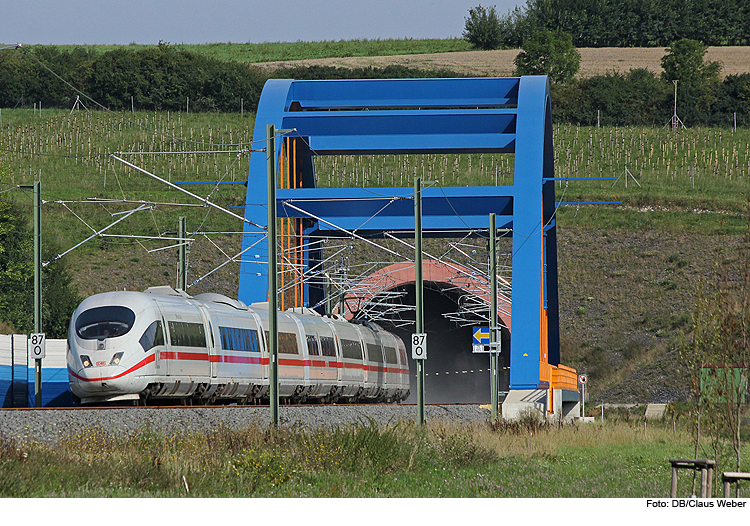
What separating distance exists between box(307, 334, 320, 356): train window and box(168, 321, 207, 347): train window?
638cm

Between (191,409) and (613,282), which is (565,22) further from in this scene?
(191,409)

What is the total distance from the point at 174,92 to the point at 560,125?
38995mm

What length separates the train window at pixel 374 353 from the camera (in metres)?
38.5

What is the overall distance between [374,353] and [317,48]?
353 ft

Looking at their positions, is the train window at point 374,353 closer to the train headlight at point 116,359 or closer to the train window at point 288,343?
the train window at point 288,343

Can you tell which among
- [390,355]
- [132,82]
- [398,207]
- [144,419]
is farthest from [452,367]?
[132,82]

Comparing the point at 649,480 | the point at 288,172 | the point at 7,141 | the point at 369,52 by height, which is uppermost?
the point at 369,52

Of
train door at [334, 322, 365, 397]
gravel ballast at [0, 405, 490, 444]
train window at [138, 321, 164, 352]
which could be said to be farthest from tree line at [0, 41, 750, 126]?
gravel ballast at [0, 405, 490, 444]

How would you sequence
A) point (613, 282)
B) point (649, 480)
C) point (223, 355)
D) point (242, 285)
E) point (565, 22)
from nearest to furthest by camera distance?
point (649, 480)
point (223, 355)
point (242, 285)
point (613, 282)
point (565, 22)

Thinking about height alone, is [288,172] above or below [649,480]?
above

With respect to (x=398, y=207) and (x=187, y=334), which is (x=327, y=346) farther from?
(x=187, y=334)

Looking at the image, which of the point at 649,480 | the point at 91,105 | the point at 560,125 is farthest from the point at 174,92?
the point at 649,480

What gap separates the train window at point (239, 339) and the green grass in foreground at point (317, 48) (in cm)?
10436

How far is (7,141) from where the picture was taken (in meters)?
82.6
